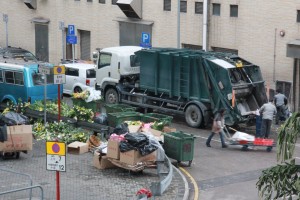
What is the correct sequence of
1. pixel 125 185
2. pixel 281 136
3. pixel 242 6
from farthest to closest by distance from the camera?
pixel 242 6 < pixel 125 185 < pixel 281 136

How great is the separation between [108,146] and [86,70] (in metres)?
13.8

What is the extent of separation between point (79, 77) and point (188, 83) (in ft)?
26.1

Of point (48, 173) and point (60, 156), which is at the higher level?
point (60, 156)

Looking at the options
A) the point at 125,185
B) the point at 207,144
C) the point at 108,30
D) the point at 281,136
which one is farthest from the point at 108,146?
the point at 108,30

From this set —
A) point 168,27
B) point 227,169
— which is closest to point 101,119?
point 227,169

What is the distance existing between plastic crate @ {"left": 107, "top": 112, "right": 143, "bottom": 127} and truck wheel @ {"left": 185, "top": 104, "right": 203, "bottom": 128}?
A: 2936mm

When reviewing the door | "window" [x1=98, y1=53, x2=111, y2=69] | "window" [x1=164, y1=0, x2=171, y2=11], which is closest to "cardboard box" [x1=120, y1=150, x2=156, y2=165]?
"window" [x1=98, y1=53, x2=111, y2=69]

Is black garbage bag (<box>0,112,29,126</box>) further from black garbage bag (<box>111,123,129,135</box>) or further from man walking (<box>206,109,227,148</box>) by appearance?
man walking (<box>206,109,227,148</box>)

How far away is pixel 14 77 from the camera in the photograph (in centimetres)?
2581

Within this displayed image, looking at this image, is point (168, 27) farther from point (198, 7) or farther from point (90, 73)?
point (90, 73)

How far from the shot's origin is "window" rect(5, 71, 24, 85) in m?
25.6

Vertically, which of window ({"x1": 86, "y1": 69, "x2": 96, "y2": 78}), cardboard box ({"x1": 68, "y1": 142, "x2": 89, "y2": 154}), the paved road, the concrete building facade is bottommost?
the paved road

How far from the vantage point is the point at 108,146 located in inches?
706

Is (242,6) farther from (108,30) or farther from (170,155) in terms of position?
(170,155)
